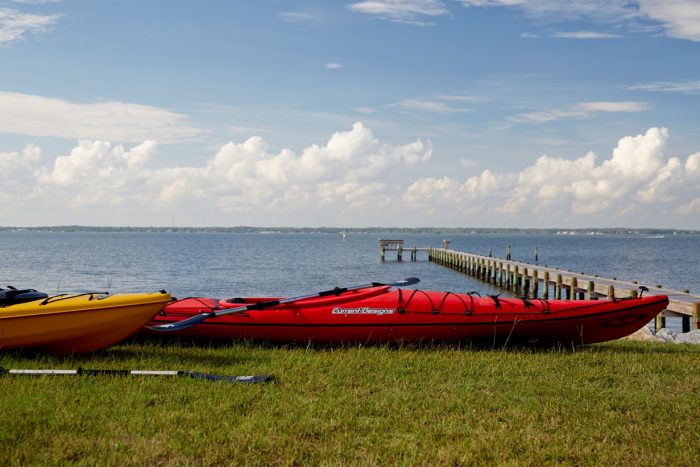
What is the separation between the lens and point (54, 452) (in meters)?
5.41

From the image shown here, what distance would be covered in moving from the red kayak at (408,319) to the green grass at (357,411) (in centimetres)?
82

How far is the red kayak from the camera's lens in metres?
10.5

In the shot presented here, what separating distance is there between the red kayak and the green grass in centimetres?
82

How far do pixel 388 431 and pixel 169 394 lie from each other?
2.46m

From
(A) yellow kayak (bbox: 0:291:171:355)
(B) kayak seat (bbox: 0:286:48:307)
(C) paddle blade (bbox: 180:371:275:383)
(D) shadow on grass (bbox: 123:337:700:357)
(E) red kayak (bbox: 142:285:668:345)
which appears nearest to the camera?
(C) paddle blade (bbox: 180:371:275:383)

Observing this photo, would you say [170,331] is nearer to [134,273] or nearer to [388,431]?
[388,431]

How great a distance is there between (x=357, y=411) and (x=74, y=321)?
442 cm

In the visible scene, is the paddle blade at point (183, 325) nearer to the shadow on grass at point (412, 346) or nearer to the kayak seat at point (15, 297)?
the shadow on grass at point (412, 346)

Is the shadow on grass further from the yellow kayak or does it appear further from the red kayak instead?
the yellow kayak

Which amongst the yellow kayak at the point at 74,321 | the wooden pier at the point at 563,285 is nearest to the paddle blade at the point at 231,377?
the yellow kayak at the point at 74,321

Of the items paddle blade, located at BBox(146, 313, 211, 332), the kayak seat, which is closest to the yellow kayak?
paddle blade, located at BBox(146, 313, 211, 332)

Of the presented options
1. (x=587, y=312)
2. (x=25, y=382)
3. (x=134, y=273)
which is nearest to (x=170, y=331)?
(x=25, y=382)

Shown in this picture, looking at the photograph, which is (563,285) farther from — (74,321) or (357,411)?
(357,411)

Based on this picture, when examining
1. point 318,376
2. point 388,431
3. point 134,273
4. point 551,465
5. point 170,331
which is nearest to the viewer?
point 551,465
